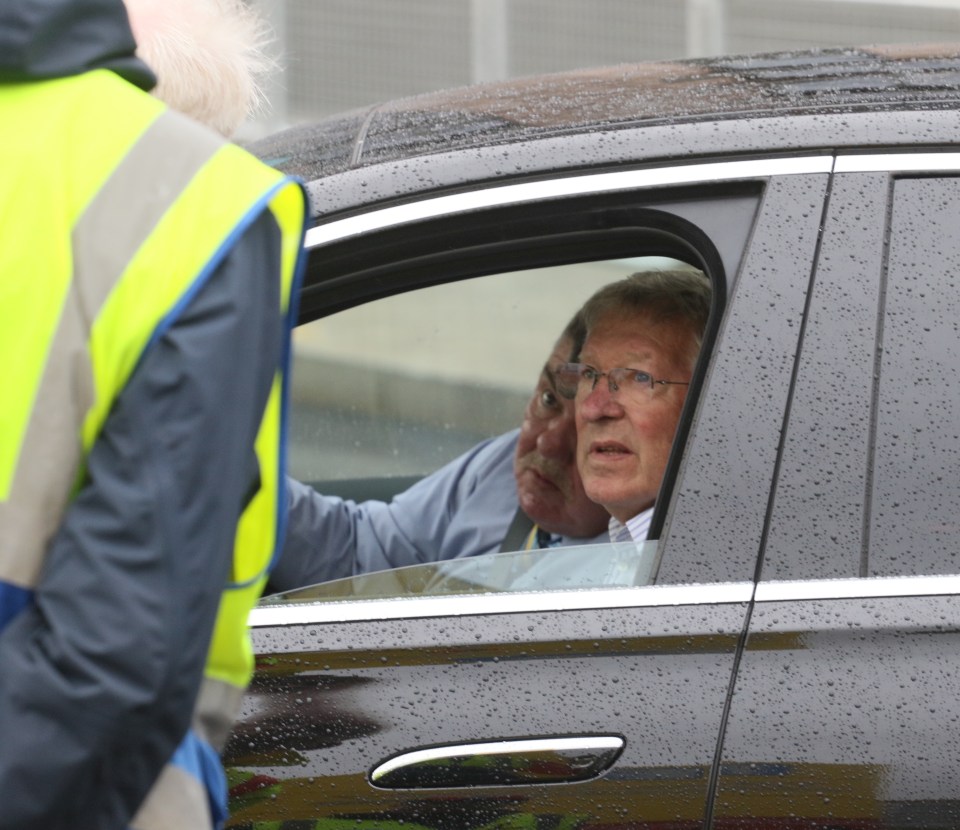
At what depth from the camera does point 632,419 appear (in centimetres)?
224

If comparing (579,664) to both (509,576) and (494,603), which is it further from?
(509,576)

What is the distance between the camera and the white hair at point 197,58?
141cm

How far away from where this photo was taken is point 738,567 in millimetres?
1643

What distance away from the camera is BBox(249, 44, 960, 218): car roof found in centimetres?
177

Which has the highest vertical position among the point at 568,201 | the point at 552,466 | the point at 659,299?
the point at 568,201

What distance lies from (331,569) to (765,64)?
1159mm

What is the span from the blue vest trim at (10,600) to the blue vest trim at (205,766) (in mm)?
161

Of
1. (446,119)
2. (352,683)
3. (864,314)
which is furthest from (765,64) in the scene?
(352,683)

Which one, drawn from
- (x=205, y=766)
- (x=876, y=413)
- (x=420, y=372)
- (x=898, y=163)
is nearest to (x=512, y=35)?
(x=420, y=372)

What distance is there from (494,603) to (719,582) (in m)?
0.26

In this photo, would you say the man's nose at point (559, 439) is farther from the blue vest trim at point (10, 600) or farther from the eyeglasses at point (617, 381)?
the blue vest trim at point (10, 600)

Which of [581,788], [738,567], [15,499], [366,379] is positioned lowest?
[366,379]

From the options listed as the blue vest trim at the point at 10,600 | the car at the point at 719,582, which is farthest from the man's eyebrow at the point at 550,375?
the blue vest trim at the point at 10,600

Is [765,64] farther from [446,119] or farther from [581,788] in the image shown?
[581,788]
